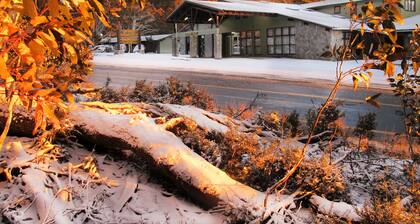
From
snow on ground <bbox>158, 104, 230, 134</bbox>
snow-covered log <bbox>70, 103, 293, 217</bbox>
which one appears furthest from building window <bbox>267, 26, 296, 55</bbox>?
snow-covered log <bbox>70, 103, 293, 217</bbox>

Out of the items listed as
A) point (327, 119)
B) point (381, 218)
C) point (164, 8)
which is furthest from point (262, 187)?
point (164, 8)

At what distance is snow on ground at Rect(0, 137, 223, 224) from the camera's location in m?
3.75

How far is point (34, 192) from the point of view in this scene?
3832mm

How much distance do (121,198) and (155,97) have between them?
14.2ft

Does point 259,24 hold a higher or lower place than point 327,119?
higher

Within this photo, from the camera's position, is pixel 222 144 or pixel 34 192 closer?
pixel 34 192

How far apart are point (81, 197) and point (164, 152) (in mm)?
830

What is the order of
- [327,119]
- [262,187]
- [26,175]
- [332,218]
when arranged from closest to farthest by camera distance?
[332,218] < [26,175] < [262,187] < [327,119]

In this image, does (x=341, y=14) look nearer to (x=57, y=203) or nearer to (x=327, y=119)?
(x=327, y=119)

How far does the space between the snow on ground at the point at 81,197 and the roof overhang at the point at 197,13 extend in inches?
1206

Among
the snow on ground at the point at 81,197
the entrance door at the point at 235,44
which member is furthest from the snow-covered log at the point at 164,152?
the entrance door at the point at 235,44

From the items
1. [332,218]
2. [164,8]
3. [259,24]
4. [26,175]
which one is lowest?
[332,218]

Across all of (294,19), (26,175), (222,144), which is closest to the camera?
(26,175)

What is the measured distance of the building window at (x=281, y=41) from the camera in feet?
115
